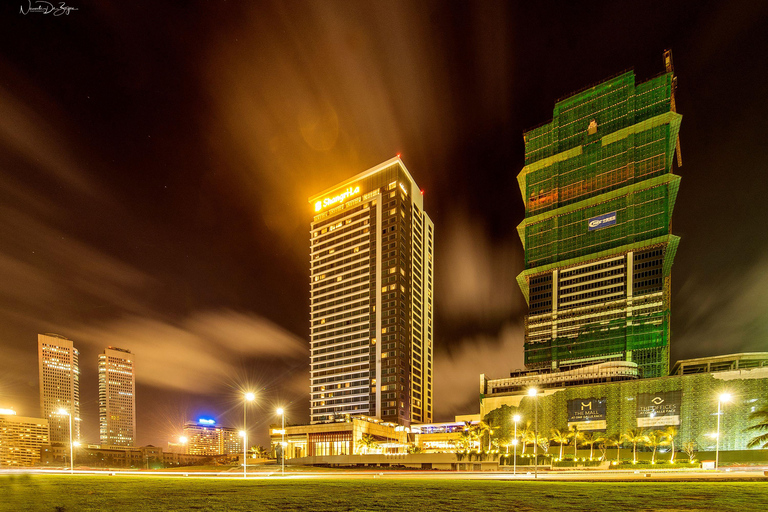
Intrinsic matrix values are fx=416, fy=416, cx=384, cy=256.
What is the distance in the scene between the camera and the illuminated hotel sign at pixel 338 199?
168750 mm

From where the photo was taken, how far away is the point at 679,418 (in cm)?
9438

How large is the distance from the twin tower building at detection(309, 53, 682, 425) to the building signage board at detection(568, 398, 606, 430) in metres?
19.8

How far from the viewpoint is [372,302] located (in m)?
151

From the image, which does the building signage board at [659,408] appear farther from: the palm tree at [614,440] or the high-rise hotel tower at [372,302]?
the high-rise hotel tower at [372,302]

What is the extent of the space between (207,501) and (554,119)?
623 ft

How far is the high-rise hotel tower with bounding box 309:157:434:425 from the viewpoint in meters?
144

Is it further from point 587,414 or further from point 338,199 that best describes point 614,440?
point 338,199

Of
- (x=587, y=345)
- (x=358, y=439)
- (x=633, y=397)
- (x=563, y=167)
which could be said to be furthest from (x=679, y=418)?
(x=563, y=167)

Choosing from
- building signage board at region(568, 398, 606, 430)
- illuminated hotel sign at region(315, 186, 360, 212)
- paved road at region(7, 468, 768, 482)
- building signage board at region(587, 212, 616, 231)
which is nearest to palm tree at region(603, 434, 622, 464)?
building signage board at region(568, 398, 606, 430)

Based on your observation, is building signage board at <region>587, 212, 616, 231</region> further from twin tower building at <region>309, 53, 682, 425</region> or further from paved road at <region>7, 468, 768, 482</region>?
paved road at <region>7, 468, 768, 482</region>

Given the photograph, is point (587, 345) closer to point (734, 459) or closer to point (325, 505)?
point (734, 459)

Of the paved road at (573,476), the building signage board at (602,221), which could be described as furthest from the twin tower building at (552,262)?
the paved road at (573,476)

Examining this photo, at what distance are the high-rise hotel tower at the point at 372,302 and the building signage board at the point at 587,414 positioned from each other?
5424cm

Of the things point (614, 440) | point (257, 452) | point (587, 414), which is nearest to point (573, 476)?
point (614, 440)
